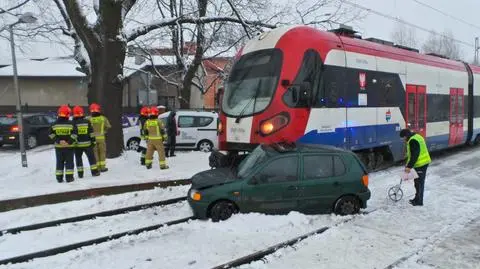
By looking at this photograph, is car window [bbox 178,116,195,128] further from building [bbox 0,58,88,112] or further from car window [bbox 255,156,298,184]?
building [bbox 0,58,88,112]

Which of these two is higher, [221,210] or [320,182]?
[320,182]

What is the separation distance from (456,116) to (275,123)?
32.7 ft

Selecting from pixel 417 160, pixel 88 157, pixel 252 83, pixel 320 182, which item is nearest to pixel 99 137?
pixel 88 157

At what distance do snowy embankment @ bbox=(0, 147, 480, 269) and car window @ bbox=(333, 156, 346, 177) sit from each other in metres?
0.79

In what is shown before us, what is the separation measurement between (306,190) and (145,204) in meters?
3.28

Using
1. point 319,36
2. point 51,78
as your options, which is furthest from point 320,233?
point 51,78

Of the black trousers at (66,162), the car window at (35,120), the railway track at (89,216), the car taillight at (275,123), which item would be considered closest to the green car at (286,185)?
the car taillight at (275,123)

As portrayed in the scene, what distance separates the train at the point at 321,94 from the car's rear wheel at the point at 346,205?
194cm

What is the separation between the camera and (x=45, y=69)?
34344mm

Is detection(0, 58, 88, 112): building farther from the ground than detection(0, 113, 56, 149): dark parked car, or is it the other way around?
detection(0, 58, 88, 112): building

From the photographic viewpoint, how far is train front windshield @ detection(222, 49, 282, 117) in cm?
993

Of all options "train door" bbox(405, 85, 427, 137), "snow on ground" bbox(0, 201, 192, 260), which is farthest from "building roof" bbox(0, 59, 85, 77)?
"snow on ground" bbox(0, 201, 192, 260)

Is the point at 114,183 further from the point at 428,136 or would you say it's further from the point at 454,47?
the point at 454,47

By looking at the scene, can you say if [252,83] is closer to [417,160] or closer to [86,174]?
[417,160]
